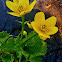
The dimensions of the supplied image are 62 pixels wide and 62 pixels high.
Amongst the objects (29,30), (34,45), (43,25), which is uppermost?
(43,25)

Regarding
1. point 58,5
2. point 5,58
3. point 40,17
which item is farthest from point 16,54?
point 58,5

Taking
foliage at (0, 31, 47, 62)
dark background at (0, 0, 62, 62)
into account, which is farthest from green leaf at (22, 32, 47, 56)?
dark background at (0, 0, 62, 62)

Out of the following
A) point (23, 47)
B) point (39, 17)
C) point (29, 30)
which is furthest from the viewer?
point (29, 30)

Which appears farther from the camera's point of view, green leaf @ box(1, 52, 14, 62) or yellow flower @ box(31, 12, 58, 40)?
green leaf @ box(1, 52, 14, 62)

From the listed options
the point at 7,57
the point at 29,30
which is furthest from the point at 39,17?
the point at 29,30

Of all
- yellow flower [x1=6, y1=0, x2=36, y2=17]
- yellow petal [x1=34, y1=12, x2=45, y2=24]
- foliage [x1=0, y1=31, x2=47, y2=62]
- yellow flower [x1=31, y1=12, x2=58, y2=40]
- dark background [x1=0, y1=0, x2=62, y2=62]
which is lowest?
dark background [x1=0, y1=0, x2=62, y2=62]

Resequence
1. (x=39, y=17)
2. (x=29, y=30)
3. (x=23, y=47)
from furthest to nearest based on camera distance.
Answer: (x=29, y=30), (x=23, y=47), (x=39, y=17)

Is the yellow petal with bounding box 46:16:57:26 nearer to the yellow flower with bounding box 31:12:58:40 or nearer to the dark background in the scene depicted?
the yellow flower with bounding box 31:12:58:40

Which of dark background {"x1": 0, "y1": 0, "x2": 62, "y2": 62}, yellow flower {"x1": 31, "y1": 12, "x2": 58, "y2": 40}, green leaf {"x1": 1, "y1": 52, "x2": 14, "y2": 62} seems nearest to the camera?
yellow flower {"x1": 31, "y1": 12, "x2": 58, "y2": 40}

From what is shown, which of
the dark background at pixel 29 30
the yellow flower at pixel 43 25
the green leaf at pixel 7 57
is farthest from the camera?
the dark background at pixel 29 30

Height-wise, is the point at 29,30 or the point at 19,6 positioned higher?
the point at 19,6

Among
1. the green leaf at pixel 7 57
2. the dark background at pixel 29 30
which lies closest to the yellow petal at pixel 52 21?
the green leaf at pixel 7 57

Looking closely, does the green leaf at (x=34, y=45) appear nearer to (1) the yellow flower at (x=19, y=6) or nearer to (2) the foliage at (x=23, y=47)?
(2) the foliage at (x=23, y=47)

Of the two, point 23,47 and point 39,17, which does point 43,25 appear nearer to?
point 39,17
